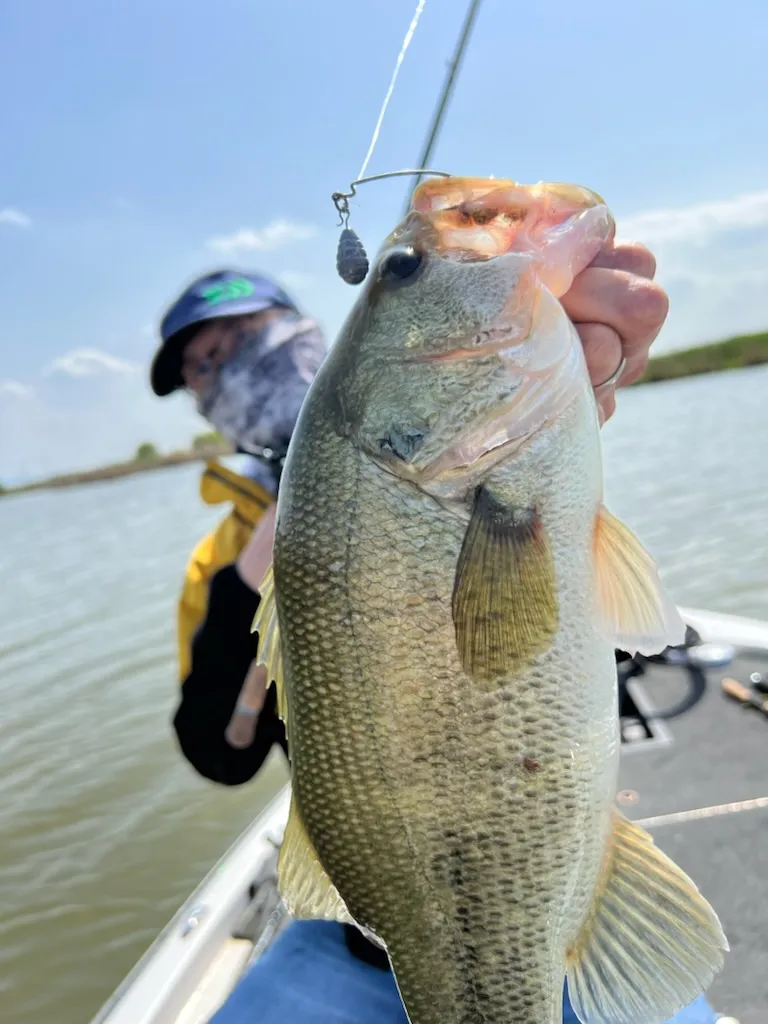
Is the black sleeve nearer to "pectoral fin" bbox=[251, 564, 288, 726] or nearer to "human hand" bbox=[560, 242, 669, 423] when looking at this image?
"pectoral fin" bbox=[251, 564, 288, 726]

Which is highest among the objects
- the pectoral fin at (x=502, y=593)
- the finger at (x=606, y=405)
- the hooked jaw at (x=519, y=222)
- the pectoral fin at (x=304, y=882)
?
the hooked jaw at (x=519, y=222)

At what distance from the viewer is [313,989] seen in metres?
2.32

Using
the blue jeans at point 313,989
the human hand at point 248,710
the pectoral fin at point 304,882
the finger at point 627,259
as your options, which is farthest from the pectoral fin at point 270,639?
the blue jeans at point 313,989

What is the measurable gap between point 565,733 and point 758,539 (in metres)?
9.83

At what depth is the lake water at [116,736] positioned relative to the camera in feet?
18.0

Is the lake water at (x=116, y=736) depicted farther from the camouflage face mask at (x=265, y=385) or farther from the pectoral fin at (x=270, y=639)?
the pectoral fin at (x=270, y=639)

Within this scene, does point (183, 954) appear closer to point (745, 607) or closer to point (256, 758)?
point (256, 758)

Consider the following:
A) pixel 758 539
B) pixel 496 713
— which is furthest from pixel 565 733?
pixel 758 539

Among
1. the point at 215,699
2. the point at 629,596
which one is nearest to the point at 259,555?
the point at 215,699

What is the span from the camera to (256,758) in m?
2.97

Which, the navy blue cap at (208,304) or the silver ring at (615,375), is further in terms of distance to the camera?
the navy blue cap at (208,304)

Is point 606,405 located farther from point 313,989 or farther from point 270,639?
point 313,989

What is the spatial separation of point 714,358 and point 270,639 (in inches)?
2102

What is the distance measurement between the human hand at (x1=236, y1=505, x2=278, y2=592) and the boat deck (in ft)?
6.46
